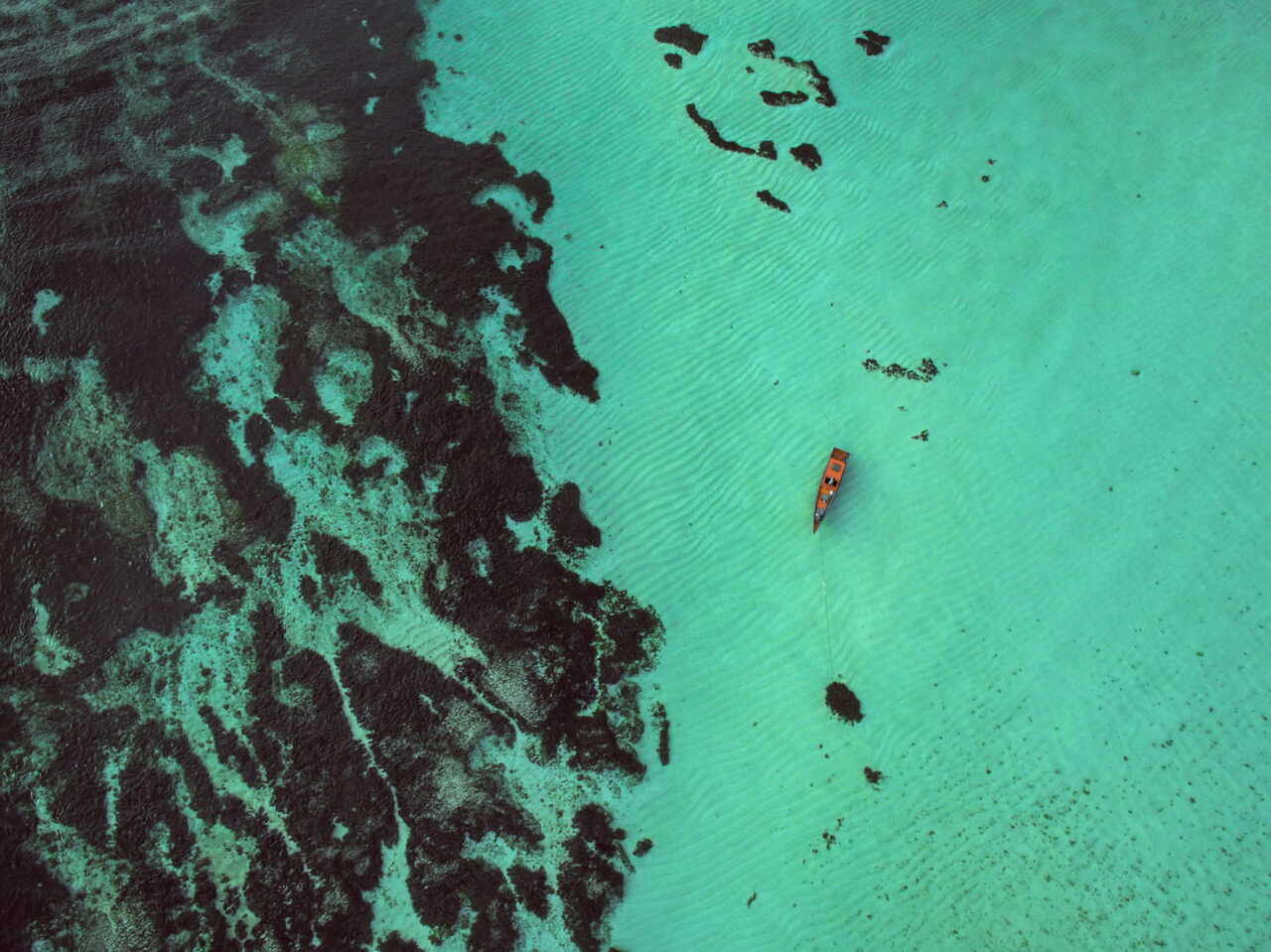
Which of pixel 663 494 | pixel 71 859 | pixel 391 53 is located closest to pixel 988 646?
pixel 663 494

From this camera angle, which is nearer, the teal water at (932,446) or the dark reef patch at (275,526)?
the dark reef patch at (275,526)

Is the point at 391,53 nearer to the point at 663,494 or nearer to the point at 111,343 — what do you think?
the point at 111,343

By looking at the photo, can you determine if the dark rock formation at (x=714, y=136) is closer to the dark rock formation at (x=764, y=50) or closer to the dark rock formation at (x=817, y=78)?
the dark rock formation at (x=764, y=50)

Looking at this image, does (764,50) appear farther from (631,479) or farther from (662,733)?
(662,733)

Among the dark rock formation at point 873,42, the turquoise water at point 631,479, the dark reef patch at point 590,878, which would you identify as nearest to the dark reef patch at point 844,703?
the turquoise water at point 631,479

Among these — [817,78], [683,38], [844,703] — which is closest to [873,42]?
[817,78]
